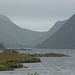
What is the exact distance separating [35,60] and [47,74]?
38383mm

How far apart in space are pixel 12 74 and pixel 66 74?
37.6 feet

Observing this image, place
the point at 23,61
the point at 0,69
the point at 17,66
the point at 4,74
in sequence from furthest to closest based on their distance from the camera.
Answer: the point at 23,61 → the point at 17,66 → the point at 0,69 → the point at 4,74

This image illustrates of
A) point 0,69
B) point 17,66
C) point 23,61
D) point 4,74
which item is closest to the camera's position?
point 4,74

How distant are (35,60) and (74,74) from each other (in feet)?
125

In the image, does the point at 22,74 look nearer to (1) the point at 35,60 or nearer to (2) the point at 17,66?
(2) the point at 17,66

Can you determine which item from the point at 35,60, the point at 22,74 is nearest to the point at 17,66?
the point at 22,74

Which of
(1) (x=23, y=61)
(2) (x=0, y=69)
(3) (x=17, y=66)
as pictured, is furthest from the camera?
(1) (x=23, y=61)

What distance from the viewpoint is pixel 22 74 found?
55969mm

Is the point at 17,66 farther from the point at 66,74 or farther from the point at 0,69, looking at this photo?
the point at 66,74

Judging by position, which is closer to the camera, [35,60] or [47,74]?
[47,74]

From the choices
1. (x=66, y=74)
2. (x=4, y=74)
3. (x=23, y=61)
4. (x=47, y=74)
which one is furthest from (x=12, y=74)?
(x=23, y=61)

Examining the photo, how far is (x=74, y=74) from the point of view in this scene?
192 feet

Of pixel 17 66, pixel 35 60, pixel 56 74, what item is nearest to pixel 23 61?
pixel 35 60

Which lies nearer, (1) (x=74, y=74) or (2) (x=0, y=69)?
(1) (x=74, y=74)
